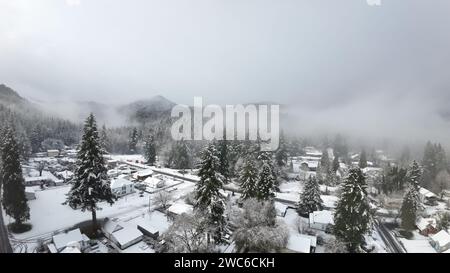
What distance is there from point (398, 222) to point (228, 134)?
36.9 m

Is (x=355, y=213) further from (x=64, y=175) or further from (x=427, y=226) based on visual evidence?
(x=64, y=175)

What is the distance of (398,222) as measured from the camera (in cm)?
3691

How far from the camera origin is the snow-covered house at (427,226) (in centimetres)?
3297

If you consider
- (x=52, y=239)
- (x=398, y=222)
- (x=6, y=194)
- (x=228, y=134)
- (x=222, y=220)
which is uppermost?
(x=228, y=134)

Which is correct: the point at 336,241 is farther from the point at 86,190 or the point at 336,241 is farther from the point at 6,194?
the point at 6,194

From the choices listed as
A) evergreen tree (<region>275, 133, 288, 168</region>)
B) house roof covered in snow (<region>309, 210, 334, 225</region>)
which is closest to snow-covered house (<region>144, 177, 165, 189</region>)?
house roof covered in snow (<region>309, 210, 334, 225</region>)

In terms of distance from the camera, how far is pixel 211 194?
23.7 m

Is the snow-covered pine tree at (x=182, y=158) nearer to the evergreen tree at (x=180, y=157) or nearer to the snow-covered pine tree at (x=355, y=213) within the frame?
the evergreen tree at (x=180, y=157)

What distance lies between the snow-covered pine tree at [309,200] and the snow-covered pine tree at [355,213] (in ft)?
39.6

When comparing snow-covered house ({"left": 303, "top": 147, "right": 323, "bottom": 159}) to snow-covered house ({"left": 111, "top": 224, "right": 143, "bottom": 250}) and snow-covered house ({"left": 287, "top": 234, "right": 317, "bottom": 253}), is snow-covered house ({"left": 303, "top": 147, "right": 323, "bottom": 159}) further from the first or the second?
snow-covered house ({"left": 111, "top": 224, "right": 143, "bottom": 250})

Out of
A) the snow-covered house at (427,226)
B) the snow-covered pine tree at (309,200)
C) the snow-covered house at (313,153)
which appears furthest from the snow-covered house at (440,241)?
the snow-covered house at (313,153)

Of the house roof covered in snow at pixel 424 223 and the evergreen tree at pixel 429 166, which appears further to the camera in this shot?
the evergreen tree at pixel 429 166

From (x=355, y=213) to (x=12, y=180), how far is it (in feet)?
115

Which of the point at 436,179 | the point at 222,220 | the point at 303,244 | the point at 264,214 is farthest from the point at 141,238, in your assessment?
the point at 436,179
